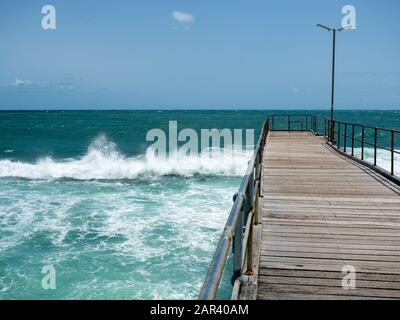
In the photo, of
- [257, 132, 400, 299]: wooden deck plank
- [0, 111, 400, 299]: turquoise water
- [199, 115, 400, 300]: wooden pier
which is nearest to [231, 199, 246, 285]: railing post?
[199, 115, 400, 300]: wooden pier

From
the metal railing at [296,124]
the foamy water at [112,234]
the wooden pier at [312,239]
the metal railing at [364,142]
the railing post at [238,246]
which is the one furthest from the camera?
the metal railing at [296,124]

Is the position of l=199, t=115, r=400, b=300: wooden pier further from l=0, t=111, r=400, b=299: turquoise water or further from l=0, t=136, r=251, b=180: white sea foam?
l=0, t=136, r=251, b=180: white sea foam

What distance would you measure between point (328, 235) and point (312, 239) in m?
0.32

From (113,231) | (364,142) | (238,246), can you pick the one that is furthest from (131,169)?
(238,246)

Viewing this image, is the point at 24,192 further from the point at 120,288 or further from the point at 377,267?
the point at 377,267

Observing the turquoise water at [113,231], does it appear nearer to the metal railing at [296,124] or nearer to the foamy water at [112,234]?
the foamy water at [112,234]

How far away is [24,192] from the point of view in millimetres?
19188

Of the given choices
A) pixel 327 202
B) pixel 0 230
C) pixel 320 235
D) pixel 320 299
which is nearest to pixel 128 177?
pixel 0 230

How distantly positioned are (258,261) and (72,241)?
8229 mm

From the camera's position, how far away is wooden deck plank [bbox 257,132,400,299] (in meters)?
4.06

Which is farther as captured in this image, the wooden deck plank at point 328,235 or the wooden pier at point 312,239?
the wooden deck plank at point 328,235

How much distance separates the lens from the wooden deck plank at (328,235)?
4062 mm

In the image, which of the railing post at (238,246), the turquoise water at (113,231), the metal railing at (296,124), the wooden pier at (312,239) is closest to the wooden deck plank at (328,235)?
the wooden pier at (312,239)

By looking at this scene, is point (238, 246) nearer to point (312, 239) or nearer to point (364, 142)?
point (312, 239)
